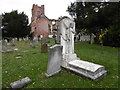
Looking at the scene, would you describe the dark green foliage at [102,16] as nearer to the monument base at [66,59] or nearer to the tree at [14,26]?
the monument base at [66,59]

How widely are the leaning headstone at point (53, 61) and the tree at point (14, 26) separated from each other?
29024mm

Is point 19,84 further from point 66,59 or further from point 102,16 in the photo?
point 102,16

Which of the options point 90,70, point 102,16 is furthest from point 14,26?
point 90,70

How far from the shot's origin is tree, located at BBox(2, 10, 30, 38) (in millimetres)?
30333

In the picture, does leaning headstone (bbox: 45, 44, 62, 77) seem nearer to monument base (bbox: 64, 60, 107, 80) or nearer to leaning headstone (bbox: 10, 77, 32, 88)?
monument base (bbox: 64, 60, 107, 80)

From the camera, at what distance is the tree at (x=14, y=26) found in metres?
30.3

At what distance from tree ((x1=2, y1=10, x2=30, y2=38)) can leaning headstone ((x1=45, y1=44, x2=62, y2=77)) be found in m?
29.0

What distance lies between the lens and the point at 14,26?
30.0 meters

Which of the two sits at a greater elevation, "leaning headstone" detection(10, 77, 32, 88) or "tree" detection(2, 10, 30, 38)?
"tree" detection(2, 10, 30, 38)

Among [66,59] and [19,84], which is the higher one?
[66,59]

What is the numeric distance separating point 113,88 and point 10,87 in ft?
12.5

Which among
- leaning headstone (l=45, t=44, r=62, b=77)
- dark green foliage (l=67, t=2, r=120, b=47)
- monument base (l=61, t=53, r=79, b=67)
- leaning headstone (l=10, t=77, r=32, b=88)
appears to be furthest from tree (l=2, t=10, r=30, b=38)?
leaning headstone (l=10, t=77, r=32, b=88)

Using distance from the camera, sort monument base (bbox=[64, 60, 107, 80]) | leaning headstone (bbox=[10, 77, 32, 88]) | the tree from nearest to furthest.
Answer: leaning headstone (bbox=[10, 77, 32, 88]) → monument base (bbox=[64, 60, 107, 80]) → the tree

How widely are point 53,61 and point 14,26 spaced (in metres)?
29.2
